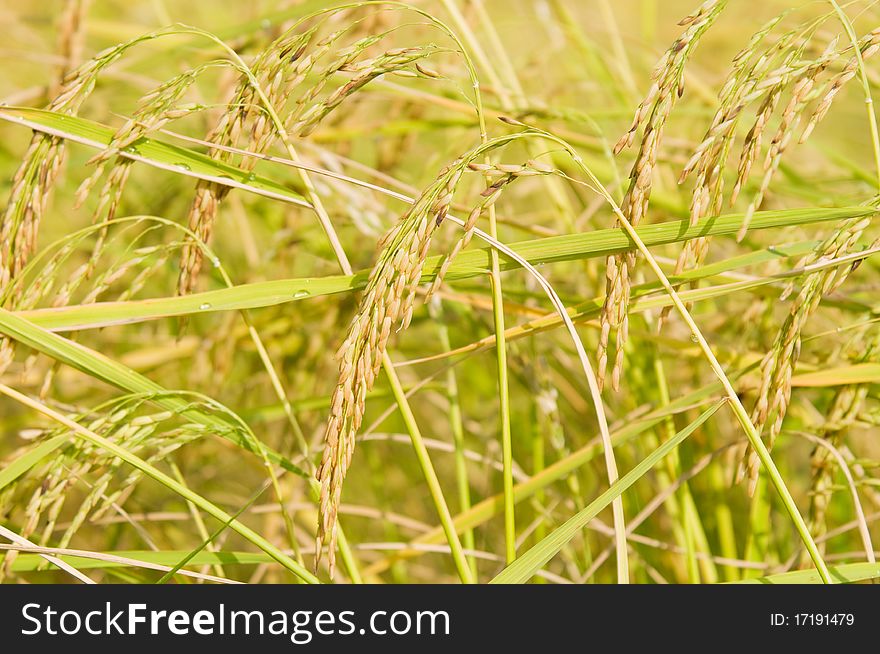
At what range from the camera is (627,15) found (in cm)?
386

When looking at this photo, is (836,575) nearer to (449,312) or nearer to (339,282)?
(339,282)

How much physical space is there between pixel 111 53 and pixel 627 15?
142 inches

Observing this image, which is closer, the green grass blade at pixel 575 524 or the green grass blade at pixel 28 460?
the green grass blade at pixel 575 524

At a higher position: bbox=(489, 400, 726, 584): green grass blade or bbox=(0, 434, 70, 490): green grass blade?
bbox=(0, 434, 70, 490): green grass blade

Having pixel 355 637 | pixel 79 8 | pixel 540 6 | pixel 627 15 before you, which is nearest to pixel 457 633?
pixel 355 637

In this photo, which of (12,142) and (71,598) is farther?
(12,142)

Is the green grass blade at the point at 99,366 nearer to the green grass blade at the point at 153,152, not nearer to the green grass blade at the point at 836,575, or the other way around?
the green grass blade at the point at 153,152

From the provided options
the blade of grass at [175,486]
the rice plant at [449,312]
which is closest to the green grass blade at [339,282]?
the rice plant at [449,312]

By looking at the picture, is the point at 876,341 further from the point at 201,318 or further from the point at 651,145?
the point at 201,318

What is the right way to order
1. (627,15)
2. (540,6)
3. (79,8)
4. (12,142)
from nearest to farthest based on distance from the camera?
(79,8) → (540,6) → (12,142) → (627,15)

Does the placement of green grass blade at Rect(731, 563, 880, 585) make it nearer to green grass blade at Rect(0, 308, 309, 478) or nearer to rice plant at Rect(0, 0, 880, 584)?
rice plant at Rect(0, 0, 880, 584)

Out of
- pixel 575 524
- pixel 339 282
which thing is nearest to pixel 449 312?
pixel 339 282

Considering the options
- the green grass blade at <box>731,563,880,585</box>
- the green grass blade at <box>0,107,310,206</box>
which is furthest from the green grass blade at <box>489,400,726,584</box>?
the green grass blade at <box>0,107,310,206</box>

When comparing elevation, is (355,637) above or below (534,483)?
below
